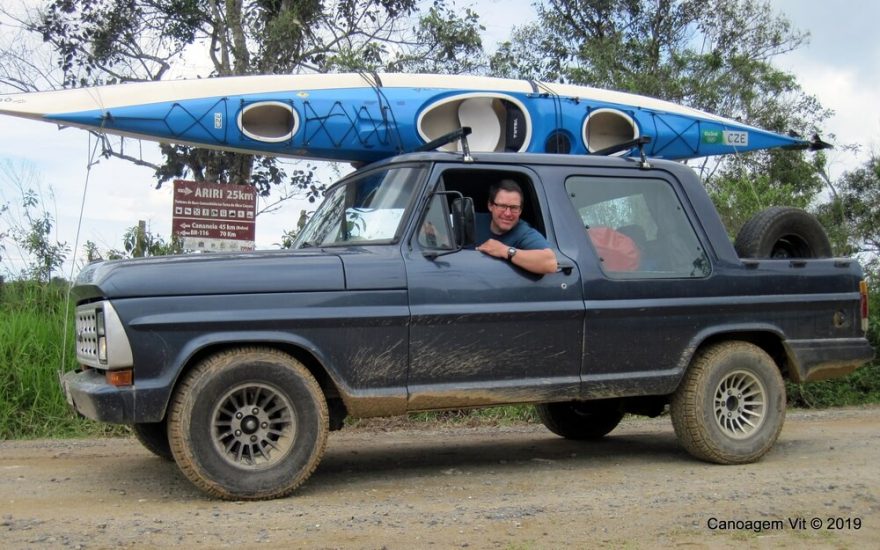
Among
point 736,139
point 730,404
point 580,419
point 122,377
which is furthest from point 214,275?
point 736,139

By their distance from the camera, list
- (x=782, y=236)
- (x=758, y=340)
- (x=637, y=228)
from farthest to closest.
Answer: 1. (x=782, y=236)
2. (x=758, y=340)
3. (x=637, y=228)

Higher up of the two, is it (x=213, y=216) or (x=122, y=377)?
(x=213, y=216)

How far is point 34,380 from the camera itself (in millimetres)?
8203

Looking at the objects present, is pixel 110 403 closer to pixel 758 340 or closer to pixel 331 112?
pixel 331 112

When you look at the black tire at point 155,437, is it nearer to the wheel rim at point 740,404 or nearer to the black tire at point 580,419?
the black tire at point 580,419

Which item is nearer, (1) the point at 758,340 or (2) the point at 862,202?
(1) the point at 758,340

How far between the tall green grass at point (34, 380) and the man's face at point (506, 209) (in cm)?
421

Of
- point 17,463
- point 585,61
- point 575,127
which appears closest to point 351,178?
point 575,127

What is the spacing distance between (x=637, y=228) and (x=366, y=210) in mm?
1846

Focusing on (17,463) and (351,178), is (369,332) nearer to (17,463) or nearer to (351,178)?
(351,178)

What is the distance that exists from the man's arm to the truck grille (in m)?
2.26

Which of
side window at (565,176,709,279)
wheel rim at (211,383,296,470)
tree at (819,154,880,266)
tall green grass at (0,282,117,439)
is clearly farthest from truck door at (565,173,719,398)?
tree at (819,154,880,266)

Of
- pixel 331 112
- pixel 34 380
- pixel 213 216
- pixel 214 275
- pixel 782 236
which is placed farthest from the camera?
pixel 213 216

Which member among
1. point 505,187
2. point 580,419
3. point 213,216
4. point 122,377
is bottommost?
point 580,419
